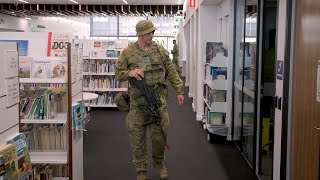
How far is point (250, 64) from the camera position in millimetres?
4941

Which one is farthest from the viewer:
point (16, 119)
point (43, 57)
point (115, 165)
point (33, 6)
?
point (33, 6)

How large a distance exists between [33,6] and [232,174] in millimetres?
12168

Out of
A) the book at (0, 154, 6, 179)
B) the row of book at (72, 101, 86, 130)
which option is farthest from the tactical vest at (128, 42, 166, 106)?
the book at (0, 154, 6, 179)

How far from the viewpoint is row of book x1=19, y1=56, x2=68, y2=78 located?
389 cm

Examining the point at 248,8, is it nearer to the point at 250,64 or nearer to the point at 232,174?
the point at 250,64

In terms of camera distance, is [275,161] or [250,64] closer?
[275,161]

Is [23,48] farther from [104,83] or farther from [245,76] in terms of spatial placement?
[104,83]

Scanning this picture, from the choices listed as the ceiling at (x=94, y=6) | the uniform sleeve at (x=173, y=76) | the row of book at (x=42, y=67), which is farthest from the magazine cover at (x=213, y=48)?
the ceiling at (x=94, y=6)

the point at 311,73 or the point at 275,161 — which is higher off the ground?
the point at 311,73

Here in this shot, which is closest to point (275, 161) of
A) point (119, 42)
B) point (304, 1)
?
point (304, 1)

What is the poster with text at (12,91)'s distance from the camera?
252 cm

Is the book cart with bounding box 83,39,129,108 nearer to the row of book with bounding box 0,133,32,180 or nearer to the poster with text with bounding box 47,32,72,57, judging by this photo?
the poster with text with bounding box 47,32,72,57

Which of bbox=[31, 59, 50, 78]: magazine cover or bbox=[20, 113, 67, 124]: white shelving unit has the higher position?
bbox=[31, 59, 50, 78]: magazine cover

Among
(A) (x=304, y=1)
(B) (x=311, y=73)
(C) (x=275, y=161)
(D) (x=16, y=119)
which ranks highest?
(A) (x=304, y=1)
